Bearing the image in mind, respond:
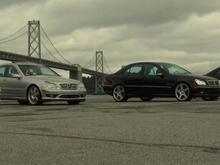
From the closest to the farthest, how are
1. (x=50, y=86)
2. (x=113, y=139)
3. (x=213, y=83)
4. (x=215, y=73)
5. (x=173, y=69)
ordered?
(x=113, y=139)
(x=50, y=86)
(x=213, y=83)
(x=173, y=69)
(x=215, y=73)

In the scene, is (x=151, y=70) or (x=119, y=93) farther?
(x=119, y=93)

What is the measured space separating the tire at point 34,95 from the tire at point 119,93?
9.59 feet

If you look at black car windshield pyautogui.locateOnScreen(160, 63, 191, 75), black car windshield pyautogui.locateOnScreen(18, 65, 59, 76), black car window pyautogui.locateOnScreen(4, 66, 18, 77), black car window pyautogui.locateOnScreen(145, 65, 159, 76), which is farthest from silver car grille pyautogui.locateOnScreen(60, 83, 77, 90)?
black car windshield pyautogui.locateOnScreen(160, 63, 191, 75)

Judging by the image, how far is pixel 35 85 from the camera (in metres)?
17.0

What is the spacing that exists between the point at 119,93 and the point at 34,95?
3105mm

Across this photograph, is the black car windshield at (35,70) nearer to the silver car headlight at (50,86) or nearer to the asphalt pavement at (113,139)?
the silver car headlight at (50,86)

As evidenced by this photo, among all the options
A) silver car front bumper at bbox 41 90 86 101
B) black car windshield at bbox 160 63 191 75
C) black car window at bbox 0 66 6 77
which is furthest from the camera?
black car window at bbox 0 66 6 77

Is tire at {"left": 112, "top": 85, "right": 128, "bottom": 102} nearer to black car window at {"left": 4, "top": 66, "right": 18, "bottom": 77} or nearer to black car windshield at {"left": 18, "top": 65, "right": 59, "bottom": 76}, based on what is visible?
black car windshield at {"left": 18, "top": 65, "right": 59, "bottom": 76}

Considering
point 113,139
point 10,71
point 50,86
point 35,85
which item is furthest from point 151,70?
point 113,139

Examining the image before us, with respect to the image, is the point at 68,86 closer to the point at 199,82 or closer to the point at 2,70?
the point at 2,70

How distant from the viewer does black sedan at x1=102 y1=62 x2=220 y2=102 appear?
57.7 ft

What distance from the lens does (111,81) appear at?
1927 cm

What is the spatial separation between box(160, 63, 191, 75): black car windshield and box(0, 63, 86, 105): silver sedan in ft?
8.94

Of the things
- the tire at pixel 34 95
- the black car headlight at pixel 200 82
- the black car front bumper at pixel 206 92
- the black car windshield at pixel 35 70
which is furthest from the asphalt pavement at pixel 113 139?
the black car windshield at pixel 35 70
